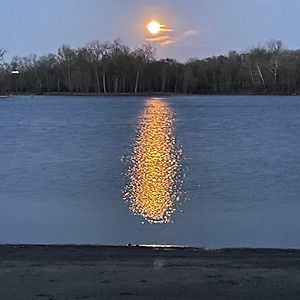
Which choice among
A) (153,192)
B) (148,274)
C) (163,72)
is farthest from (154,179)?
(163,72)

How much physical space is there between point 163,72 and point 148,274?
328ft

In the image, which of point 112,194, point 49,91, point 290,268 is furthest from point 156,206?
point 49,91

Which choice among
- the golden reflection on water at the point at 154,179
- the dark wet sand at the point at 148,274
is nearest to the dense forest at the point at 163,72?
the golden reflection on water at the point at 154,179

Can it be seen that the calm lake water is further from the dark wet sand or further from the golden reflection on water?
the dark wet sand

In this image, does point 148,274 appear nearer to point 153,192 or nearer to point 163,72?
point 153,192

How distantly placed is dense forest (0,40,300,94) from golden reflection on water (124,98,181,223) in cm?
7141

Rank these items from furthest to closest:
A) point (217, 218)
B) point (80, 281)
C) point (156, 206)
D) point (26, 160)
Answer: point (26, 160), point (156, 206), point (217, 218), point (80, 281)

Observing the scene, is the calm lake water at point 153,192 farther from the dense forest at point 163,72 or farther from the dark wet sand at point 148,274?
the dense forest at point 163,72

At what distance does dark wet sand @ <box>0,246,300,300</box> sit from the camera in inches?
225

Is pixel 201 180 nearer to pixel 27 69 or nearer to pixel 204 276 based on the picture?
pixel 204 276

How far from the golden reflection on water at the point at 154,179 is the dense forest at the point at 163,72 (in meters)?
71.4

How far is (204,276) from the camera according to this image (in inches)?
254

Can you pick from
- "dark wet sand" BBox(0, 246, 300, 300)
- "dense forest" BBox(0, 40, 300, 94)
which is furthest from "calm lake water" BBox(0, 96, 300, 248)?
"dense forest" BBox(0, 40, 300, 94)

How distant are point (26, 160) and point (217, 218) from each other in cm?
1094
